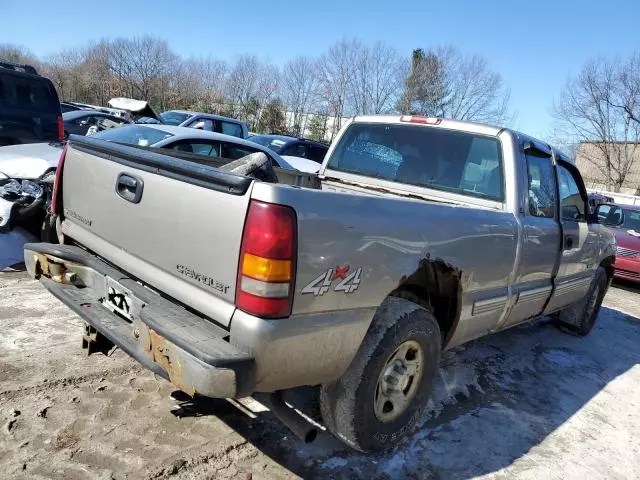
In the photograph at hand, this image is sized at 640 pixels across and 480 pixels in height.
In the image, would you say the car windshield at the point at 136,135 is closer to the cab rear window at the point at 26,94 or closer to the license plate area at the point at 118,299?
the cab rear window at the point at 26,94

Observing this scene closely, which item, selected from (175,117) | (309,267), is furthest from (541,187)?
(175,117)

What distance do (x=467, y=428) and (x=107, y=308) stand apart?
2372 mm

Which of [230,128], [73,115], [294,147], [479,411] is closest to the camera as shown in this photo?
[479,411]

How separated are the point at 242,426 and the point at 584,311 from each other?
4.35 m

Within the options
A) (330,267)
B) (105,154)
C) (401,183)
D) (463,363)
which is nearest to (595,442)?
(463,363)

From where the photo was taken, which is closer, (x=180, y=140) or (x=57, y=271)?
(x=57, y=271)

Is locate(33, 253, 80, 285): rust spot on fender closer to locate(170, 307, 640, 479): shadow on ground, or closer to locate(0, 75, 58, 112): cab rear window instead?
locate(170, 307, 640, 479): shadow on ground

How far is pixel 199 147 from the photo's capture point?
706 cm

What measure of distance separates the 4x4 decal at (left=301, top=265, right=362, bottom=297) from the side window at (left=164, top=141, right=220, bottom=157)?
477 centimetres

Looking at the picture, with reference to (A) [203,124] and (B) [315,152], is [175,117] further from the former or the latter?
(B) [315,152]

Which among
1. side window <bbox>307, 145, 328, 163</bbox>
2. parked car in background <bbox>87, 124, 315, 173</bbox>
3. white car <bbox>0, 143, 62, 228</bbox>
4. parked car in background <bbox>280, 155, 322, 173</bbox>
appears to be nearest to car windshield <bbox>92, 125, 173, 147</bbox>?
parked car in background <bbox>87, 124, 315, 173</bbox>

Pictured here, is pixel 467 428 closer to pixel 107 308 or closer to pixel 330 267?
pixel 330 267

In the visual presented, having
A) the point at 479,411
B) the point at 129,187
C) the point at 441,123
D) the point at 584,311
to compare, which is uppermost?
the point at 441,123

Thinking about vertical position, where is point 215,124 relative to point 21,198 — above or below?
above
